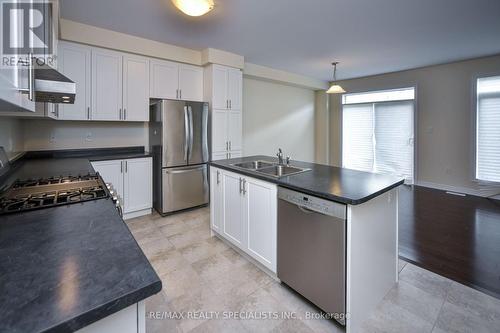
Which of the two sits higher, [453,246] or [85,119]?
[85,119]

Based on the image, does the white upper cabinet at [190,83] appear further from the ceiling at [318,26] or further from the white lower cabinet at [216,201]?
the white lower cabinet at [216,201]

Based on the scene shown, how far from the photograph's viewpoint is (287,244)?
186 cm

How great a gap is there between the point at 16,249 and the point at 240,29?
3.27 m

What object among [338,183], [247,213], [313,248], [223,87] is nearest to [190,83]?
[223,87]

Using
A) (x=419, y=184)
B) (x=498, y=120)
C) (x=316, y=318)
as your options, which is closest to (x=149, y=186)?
(x=316, y=318)

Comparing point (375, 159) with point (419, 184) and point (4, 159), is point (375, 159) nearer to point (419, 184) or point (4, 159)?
point (419, 184)

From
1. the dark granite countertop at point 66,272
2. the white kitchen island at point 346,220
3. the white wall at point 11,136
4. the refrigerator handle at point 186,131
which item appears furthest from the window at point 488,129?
the white wall at point 11,136

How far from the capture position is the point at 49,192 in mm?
1503

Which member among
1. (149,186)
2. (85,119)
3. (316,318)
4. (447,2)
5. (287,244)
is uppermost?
(447,2)

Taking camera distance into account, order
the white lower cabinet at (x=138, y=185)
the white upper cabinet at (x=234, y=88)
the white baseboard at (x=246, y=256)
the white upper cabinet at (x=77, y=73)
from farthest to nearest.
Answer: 1. the white upper cabinet at (x=234, y=88)
2. the white lower cabinet at (x=138, y=185)
3. the white upper cabinet at (x=77, y=73)
4. the white baseboard at (x=246, y=256)

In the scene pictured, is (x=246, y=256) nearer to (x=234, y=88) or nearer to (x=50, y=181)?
(x=50, y=181)

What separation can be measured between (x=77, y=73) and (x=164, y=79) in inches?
44.5

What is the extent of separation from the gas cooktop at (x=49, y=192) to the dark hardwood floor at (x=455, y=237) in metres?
2.84

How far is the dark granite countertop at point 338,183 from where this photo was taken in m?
1.48
